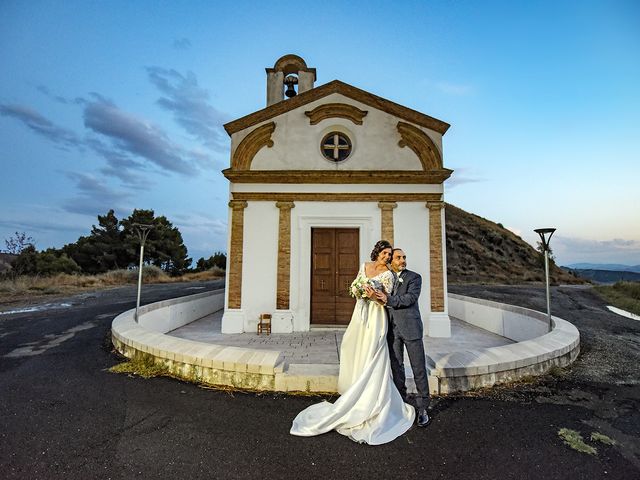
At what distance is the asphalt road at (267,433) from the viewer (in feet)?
9.18

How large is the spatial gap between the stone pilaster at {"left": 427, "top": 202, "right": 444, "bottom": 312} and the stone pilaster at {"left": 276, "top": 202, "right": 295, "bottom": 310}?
13.0 feet

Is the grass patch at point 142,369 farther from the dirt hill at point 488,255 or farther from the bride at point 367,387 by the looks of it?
the dirt hill at point 488,255

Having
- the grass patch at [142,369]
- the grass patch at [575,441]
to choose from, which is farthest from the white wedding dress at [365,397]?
the grass patch at [142,369]

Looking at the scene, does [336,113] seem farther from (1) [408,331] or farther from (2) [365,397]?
(2) [365,397]

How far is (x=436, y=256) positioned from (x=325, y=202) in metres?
3.45

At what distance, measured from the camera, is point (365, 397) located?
3508 millimetres

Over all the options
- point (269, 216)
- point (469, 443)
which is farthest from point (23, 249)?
point (469, 443)

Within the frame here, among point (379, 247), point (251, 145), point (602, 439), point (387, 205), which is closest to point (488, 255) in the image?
point (387, 205)

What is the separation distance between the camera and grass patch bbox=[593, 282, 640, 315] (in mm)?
15255

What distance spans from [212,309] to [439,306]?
8.49 m

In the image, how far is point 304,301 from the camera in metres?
8.69

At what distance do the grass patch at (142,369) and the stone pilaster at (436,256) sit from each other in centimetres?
656

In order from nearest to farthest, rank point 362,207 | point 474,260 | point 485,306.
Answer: point 362,207, point 485,306, point 474,260

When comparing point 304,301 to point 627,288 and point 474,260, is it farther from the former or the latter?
point 474,260
